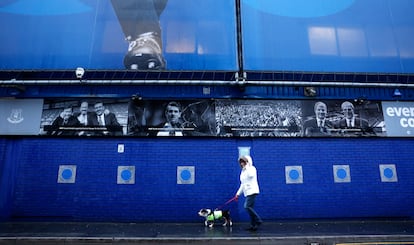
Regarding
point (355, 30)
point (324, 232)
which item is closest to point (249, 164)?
point (324, 232)

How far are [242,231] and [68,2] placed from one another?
9.62m

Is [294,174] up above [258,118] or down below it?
below

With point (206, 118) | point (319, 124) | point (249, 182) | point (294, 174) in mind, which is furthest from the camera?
point (319, 124)

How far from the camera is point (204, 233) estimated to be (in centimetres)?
707

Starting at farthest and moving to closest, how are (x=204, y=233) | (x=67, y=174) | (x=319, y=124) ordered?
(x=319, y=124)
(x=67, y=174)
(x=204, y=233)

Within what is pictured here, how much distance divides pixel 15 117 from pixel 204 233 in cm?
706

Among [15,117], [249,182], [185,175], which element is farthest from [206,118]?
[15,117]

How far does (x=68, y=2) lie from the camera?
1059cm

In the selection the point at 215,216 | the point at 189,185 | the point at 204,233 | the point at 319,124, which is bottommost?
the point at 204,233

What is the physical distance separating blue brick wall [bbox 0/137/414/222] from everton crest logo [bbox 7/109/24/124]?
1.98 ft

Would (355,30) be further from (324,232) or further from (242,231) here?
(242,231)

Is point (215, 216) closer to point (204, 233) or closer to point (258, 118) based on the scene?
point (204, 233)

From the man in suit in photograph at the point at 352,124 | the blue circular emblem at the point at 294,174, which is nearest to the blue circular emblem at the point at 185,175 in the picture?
the blue circular emblem at the point at 294,174

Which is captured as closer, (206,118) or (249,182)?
(249,182)
